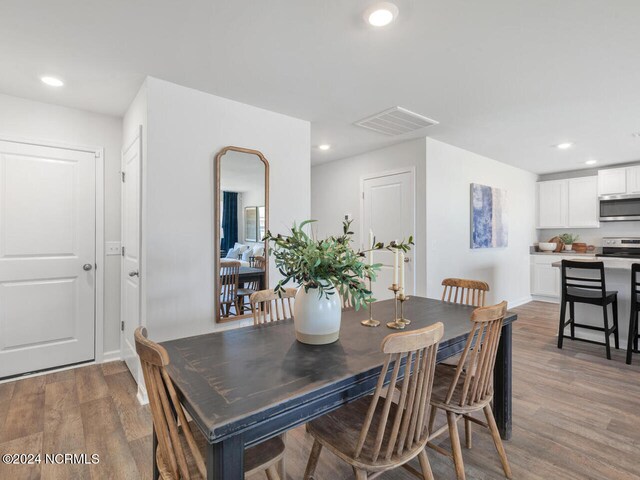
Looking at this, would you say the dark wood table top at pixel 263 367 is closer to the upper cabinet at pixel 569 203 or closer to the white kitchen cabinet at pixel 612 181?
the white kitchen cabinet at pixel 612 181

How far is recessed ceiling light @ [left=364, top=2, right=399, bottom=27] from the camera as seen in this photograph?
5.51ft

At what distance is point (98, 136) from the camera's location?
3.23 metres

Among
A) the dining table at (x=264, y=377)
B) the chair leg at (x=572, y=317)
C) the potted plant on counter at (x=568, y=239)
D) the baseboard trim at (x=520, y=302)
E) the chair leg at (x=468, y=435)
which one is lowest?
the chair leg at (x=468, y=435)

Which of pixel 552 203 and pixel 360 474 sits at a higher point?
pixel 552 203

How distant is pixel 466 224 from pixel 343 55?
3.07m


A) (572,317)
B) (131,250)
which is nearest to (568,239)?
(572,317)

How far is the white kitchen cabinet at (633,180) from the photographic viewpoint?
504 centimetres

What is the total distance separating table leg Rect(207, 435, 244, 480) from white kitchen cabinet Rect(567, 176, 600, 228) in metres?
6.77

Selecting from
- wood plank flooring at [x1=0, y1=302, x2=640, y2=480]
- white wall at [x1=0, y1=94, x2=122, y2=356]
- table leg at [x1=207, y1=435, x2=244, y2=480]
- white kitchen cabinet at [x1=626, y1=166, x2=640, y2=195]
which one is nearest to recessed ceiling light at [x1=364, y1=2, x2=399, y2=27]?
table leg at [x1=207, y1=435, x2=244, y2=480]

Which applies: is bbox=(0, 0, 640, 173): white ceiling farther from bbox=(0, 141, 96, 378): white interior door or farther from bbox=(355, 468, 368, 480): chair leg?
bbox=(355, 468, 368, 480): chair leg

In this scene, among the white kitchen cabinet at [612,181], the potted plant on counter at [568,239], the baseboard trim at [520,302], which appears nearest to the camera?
the white kitchen cabinet at [612,181]

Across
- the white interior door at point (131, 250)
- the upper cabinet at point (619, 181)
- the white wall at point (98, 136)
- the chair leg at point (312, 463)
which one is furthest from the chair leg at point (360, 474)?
the upper cabinet at point (619, 181)

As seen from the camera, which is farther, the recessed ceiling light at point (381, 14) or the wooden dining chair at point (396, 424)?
the recessed ceiling light at point (381, 14)

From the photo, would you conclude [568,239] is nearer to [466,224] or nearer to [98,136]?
[466,224]
